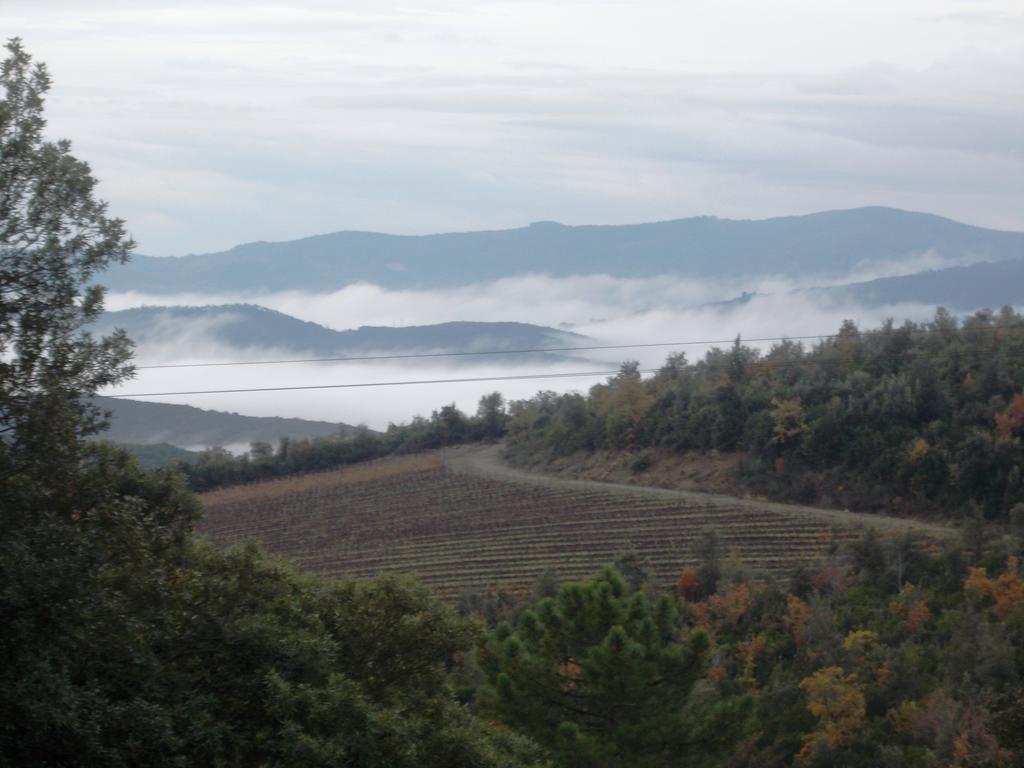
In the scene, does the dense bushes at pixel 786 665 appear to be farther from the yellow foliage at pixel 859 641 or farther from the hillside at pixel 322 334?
the hillside at pixel 322 334

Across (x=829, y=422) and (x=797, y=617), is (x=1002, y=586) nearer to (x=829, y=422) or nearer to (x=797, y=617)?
(x=797, y=617)

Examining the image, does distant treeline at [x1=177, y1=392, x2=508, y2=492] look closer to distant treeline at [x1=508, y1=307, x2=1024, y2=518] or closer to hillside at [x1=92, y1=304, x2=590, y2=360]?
hillside at [x1=92, y1=304, x2=590, y2=360]

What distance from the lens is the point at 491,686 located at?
14969 mm

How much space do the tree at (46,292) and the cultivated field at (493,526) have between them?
2132 centimetres

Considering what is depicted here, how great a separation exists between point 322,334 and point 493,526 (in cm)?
5202

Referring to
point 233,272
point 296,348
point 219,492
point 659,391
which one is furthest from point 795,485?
point 233,272

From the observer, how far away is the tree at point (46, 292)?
27.3ft

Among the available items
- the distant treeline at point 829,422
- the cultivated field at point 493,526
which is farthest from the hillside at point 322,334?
the cultivated field at point 493,526

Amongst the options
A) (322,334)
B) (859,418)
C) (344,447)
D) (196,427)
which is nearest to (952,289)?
(322,334)

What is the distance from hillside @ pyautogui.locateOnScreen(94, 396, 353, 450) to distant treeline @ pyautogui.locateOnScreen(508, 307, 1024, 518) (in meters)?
16.7

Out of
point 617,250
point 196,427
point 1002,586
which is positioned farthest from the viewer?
point 617,250

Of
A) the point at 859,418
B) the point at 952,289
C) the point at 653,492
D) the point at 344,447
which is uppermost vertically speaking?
the point at 952,289

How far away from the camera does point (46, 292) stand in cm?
870

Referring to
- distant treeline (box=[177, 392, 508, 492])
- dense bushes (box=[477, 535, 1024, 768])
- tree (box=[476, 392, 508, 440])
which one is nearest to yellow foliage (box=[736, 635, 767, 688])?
dense bushes (box=[477, 535, 1024, 768])
